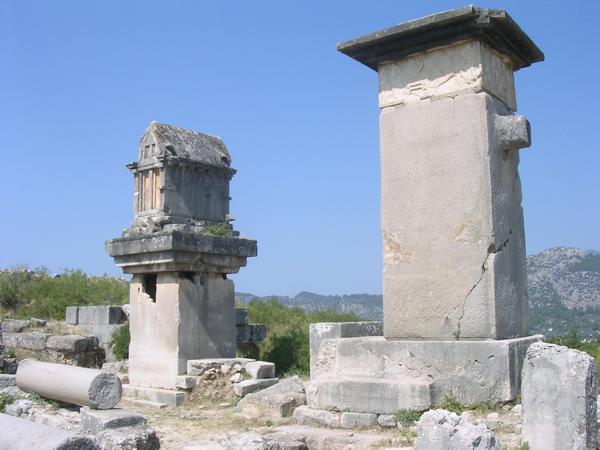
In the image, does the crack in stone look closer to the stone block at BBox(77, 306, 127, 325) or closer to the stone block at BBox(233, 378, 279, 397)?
the stone block at BBox(233, 378, 279, 397)

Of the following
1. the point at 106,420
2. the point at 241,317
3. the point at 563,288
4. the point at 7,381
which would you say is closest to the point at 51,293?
the point at 241,317

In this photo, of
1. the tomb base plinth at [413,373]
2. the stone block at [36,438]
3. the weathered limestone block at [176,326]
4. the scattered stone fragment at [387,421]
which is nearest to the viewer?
the stone block at [36,438]

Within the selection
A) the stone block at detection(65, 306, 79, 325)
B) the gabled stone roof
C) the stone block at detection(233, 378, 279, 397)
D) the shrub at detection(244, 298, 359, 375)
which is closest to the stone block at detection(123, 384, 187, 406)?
the stone block at detection(233, 378, 279, 397)

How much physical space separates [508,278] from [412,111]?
1526 mm

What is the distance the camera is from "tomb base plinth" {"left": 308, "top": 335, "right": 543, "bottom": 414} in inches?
182

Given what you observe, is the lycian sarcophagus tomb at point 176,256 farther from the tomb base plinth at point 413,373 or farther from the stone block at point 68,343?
the tomb base plinth at point 413,373

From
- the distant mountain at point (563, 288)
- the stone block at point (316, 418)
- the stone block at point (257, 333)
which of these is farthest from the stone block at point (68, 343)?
the distant mountain at point (563, 288)

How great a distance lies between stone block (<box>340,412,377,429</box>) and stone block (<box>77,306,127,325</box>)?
814cm

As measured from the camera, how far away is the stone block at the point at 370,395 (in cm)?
477

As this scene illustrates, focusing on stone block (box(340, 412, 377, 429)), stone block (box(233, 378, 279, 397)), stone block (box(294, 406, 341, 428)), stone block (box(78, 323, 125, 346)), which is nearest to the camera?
stone block (box(340, 412, 377, 429))

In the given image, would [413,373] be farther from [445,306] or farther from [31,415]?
[31,415]

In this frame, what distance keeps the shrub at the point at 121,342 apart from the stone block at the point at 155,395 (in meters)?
2.05

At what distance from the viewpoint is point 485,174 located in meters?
4.88

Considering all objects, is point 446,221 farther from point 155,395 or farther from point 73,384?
point 155,395
